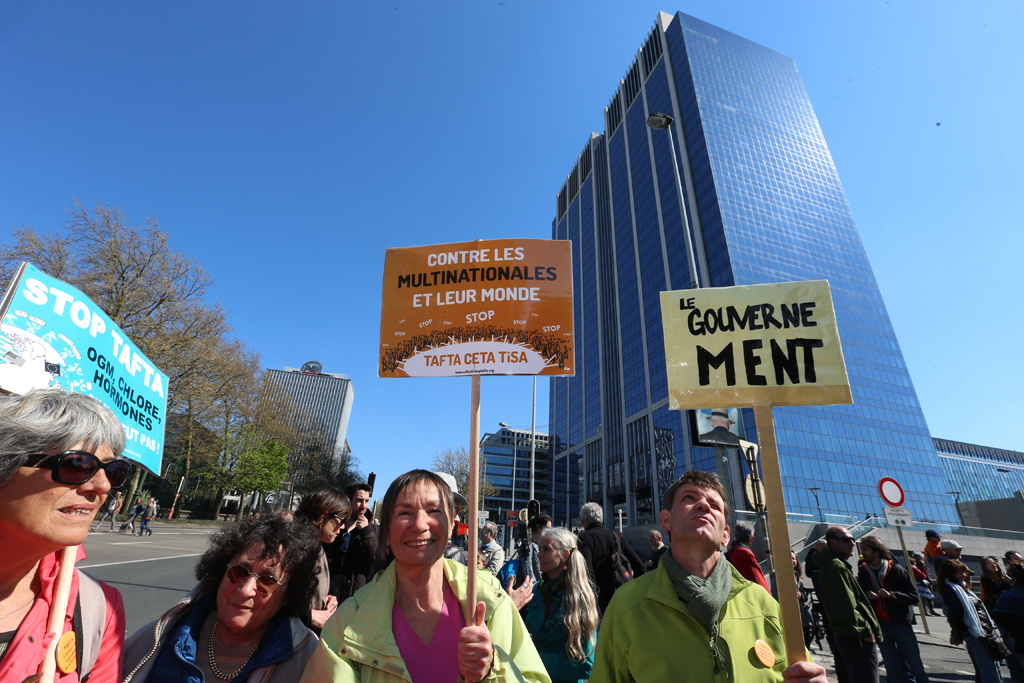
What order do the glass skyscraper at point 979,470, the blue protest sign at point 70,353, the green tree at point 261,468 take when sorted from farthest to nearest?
the glass skyscraper at point 979,470
the green tree at point 261,468
the blue protest sign at point 70,353

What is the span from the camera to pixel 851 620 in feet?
14.7

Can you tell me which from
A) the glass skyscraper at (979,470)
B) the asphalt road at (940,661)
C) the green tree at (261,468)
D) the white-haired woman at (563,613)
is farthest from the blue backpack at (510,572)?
the glass skyscraper at (979,470)

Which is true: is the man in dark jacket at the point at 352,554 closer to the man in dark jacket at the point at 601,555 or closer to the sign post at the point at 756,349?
the man in dark jacket at the point at 601,555

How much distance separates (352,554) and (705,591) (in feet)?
11.7

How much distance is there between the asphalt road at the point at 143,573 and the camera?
312 inches

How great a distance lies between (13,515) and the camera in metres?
1.58

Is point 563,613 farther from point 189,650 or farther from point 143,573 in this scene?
point 143,573

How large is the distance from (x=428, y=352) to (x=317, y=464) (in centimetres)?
5452

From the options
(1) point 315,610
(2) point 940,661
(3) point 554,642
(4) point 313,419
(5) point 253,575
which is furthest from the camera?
(4) point 313,419

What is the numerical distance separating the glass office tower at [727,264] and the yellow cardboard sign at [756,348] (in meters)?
45.4

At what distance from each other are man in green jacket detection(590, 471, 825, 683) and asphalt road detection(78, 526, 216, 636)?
23.1 ft

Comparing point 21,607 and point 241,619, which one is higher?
point 21,607

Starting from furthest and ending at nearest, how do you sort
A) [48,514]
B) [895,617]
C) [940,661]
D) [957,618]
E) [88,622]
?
[940,661]
[957,618]
[895,617]
[88,622]
[48,514]

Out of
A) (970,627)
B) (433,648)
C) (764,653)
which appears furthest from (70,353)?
(970,627)
